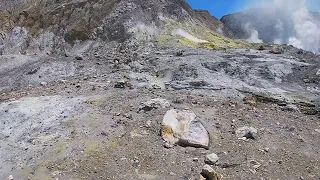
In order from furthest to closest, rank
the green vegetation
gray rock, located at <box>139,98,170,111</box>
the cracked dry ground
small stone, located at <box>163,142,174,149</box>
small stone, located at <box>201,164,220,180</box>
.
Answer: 1. the green vegetation
2. gray rock, located at <box>139,98,170,111</box>
3. small stone, located at <box>163,142,174,149</box>
4. the cracked dry ground
5. small stone, located at <box>201,164,220,180</box>

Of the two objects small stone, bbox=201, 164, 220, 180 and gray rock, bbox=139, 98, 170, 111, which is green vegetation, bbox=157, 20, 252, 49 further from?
small stone, bbox=201, 164, 220, 180

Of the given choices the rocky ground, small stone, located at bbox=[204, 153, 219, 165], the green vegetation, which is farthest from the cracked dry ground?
the green vegetation

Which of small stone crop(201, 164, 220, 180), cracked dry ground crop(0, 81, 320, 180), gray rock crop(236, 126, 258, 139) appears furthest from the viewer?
gray rock crop(236, 126, 258, 139)

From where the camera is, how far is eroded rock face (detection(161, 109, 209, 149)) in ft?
38.5

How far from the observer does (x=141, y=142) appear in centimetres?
1179

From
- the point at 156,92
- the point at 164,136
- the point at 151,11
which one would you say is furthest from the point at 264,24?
the point at 164,136

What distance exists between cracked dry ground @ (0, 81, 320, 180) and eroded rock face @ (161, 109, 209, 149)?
10.3 inches

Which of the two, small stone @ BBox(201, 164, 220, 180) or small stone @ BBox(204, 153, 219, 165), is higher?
small stone @ BBox(204, 153, 219, 165)

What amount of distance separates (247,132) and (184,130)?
207 centimetres

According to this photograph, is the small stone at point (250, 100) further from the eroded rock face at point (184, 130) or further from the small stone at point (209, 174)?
the small stone at point (209, 174)

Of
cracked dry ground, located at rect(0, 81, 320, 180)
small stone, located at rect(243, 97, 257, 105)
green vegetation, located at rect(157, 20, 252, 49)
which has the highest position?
green vegetation, located at rect(157, 20, 252, 49)

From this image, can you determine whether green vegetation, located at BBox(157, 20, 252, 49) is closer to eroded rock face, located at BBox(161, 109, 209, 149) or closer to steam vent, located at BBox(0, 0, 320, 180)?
steam vent, located at BBox(0, 0, 320, 180)

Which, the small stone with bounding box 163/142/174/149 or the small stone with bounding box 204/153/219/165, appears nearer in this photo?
the small stone with bounding box 204/153/219/165

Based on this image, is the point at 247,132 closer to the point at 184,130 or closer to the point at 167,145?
the point at 184,130
